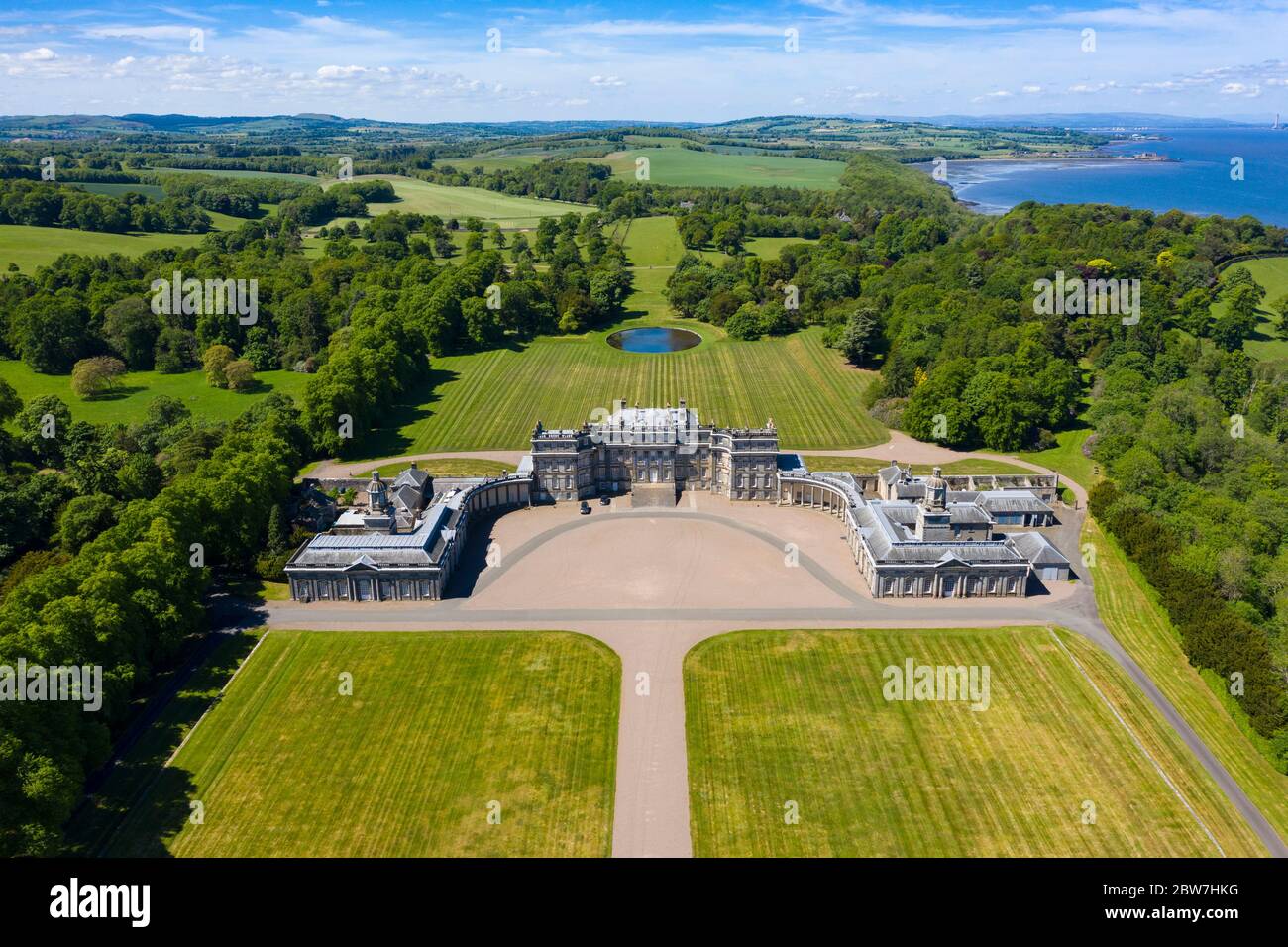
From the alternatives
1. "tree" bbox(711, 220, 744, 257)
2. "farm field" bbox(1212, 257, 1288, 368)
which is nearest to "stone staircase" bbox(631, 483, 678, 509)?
"farm field" bbox(1212, 257, 1288, 368)

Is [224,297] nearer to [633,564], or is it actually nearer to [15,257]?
[15,257]

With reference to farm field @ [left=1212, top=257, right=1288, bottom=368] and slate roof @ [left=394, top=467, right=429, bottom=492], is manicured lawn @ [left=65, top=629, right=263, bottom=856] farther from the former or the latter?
farm field @ [left=1212, top=257, right=1288, bottom=368]

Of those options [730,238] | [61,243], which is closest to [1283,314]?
[730,238]

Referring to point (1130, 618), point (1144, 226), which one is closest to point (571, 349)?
point (1130, 618)

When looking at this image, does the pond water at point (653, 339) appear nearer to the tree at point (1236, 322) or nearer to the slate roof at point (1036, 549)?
the slate roof at point (1036, 549)

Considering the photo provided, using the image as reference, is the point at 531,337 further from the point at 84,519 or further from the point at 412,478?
the point at 84,519
